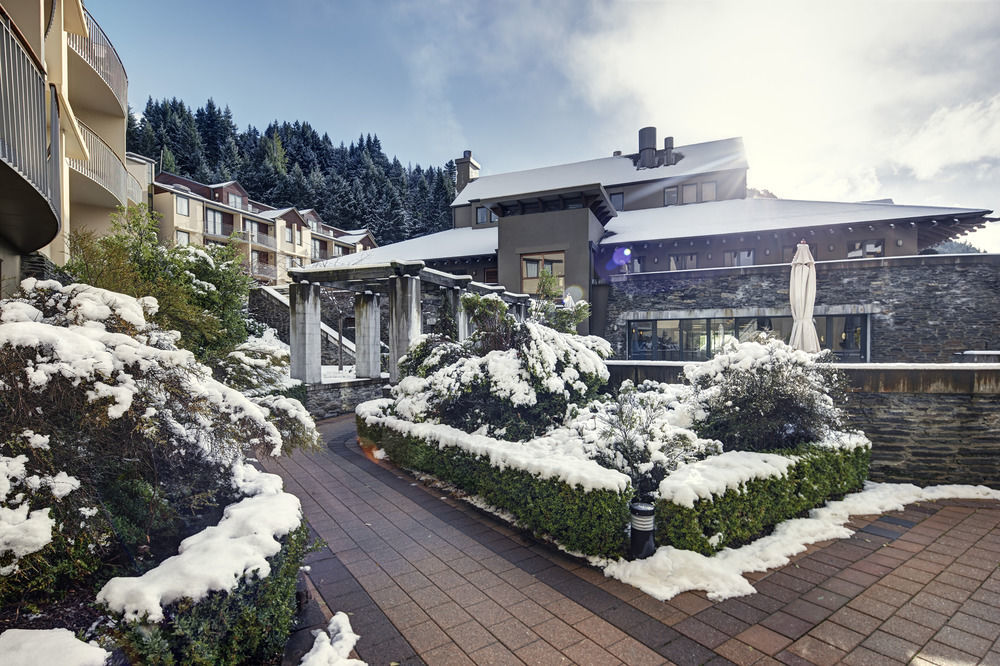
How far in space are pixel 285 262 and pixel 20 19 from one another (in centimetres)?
4092

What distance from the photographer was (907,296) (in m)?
16.7

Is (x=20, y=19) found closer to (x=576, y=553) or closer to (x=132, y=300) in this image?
(x=132, y=300)

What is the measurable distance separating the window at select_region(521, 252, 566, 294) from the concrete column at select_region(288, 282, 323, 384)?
10531mm

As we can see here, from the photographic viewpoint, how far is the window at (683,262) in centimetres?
2130

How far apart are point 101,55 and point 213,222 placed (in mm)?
30626

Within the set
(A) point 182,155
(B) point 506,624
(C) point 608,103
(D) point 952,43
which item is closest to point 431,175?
(A) point 182,155

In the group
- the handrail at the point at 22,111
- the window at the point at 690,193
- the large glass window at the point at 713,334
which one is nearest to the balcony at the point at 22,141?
the handrail at the point at 22,111

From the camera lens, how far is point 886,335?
1700cm

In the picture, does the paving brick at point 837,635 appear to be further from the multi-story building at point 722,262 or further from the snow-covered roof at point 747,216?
the snow-covered roof at point 747,216

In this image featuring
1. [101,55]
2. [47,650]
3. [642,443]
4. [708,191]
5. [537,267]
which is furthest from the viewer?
[708,191]

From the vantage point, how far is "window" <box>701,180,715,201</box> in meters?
24.6

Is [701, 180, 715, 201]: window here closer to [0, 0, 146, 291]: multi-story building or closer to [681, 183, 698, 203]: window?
[681, 183, 698, 203]: window

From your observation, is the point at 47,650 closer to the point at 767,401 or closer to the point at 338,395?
the point at 767,401

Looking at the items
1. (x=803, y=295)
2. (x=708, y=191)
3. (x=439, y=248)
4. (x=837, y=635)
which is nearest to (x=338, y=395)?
(x=803, y=295)
